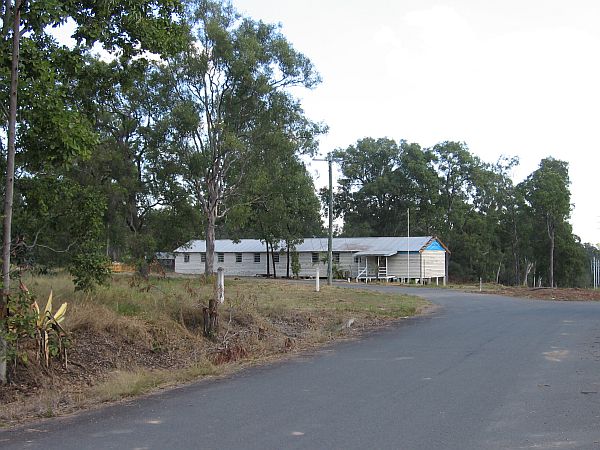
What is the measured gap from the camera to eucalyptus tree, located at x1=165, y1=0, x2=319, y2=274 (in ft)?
114

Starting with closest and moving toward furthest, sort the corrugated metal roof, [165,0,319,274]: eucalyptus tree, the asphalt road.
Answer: the asphalt road → [165,0,319,274]: eucalyptus tree → the corrugated metal roof

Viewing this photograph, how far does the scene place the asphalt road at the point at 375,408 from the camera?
20.4ft

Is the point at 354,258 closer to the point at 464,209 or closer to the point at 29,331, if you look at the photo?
the point at 464,209

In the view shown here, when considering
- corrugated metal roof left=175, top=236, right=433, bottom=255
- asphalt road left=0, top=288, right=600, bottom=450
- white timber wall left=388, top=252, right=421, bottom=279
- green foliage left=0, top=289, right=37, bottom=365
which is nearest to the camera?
asphalt road left=0, top=288, right=600, bottom=450

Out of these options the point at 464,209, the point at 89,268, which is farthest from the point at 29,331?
the point at 464,209

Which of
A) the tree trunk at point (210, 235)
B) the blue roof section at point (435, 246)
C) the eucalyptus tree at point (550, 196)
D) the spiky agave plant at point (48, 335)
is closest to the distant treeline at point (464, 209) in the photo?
the eucalyptus tree at point (550, 196)

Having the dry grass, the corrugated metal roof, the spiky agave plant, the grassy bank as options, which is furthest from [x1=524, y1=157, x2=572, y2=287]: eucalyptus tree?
the spiky agave plant

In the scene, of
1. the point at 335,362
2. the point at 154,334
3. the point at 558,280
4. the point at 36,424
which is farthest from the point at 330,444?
the point at 558,280

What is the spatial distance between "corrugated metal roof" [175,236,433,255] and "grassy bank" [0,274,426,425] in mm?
41833

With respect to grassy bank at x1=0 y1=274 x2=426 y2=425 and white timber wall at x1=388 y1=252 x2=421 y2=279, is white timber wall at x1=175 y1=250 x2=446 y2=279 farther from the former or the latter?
grassy bank at x1=0 y1=274 x2=426 y2=425

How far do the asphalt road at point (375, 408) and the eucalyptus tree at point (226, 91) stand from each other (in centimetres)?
2434

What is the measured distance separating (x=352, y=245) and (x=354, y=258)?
162 cm

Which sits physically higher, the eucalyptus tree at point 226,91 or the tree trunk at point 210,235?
the eucalyptus tree at point 226,91

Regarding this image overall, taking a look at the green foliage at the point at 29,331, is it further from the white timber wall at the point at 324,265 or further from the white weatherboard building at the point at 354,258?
the white timber wall at the point at 324,265
